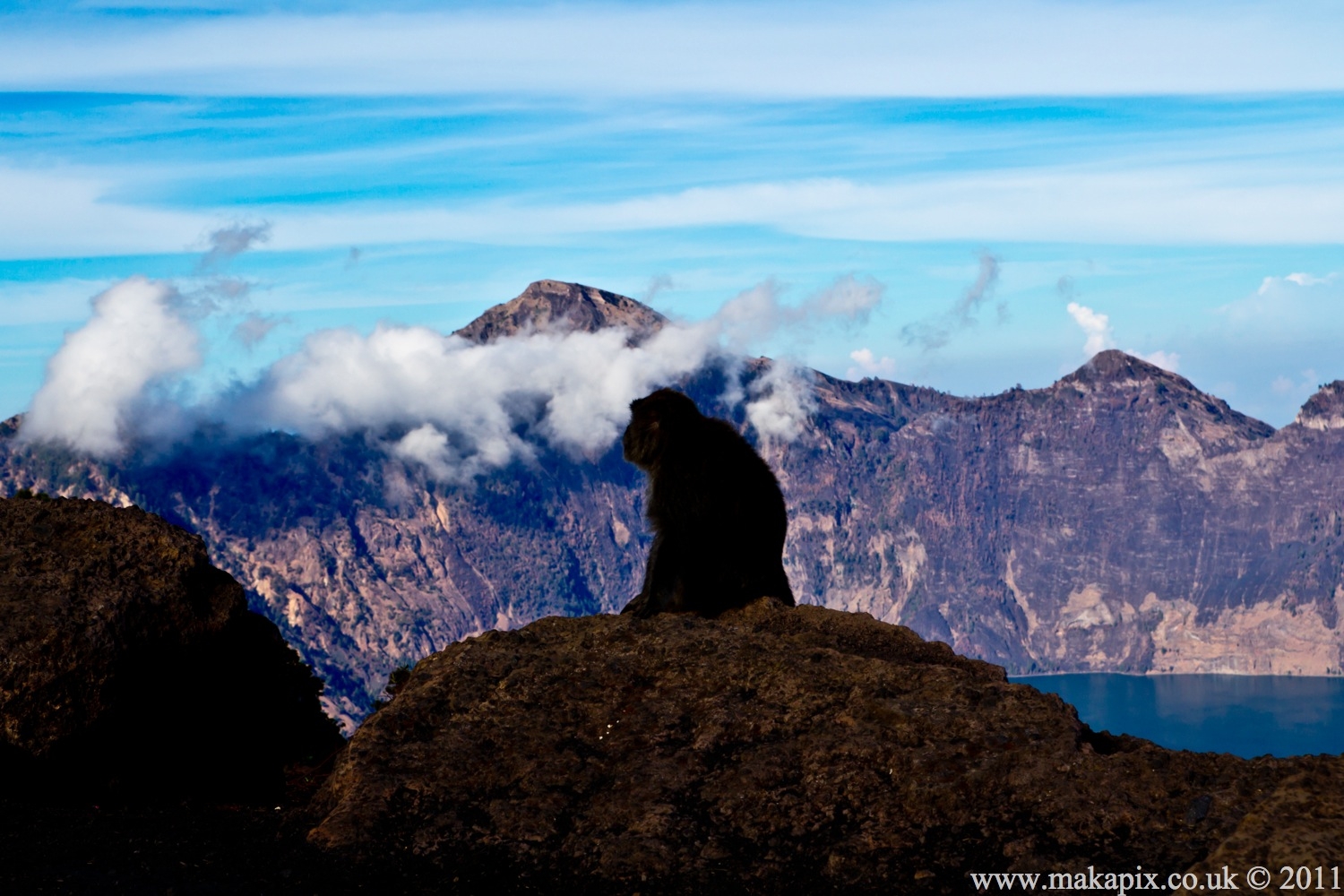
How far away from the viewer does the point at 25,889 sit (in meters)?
8.83

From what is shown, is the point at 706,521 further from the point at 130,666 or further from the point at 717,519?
the point at 130,666

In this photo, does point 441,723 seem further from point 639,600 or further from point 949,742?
point 639,600

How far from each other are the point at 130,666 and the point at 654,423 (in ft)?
26.8

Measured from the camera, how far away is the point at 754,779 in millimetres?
10391

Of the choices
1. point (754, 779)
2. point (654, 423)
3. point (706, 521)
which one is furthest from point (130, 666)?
point (654, 423)

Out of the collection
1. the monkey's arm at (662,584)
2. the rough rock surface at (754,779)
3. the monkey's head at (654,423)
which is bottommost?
the rough rock surface at (754,779)

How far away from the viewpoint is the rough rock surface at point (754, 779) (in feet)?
30.5

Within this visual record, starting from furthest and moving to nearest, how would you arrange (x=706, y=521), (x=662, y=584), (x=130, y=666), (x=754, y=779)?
(x=706, y=521) → (x=662, y=584) → (x=130, y=666) → (x=754, y=779)

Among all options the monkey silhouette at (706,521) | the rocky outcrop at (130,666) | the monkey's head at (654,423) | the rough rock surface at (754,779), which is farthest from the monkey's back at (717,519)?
the rocky outcrop at (130,666)

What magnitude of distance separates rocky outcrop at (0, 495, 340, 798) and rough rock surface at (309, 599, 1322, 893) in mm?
3035

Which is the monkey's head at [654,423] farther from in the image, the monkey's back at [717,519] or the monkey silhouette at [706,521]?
the monkey's back at [717,519]

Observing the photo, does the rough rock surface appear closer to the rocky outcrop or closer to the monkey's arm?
the rocky outcrop

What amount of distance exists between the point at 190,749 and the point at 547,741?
4988 mm

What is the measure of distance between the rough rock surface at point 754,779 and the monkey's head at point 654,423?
5793mm
